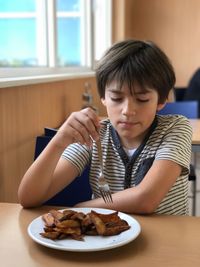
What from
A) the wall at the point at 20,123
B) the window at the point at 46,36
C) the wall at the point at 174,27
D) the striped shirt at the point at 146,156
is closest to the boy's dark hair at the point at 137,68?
the striped shirt at the point at 146,156

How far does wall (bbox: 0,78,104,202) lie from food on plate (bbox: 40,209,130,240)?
80 cm

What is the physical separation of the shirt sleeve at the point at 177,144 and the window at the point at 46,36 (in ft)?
3.36

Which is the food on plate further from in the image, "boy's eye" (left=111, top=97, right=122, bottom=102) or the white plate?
"boy's eye" (left=111, top=97, right=122, bottom=102)

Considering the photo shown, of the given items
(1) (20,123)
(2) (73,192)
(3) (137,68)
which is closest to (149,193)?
(3) (137,68)

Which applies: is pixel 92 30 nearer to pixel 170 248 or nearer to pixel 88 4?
pixel 88 4

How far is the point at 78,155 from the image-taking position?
4.35ft

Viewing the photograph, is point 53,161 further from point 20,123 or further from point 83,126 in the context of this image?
point 20,123

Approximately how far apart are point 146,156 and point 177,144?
10 cm

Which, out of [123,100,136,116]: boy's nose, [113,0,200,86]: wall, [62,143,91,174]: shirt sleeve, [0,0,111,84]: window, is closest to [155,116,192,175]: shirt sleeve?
→ [123,100,136,116]: boy's nose

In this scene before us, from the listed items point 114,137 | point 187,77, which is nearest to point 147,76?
point 114,137

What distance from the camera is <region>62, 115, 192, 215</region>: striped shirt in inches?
48.5

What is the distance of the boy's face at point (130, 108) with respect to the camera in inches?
47.4

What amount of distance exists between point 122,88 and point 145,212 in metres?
0.34

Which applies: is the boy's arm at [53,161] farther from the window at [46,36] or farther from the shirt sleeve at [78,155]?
the window at [46,36]
